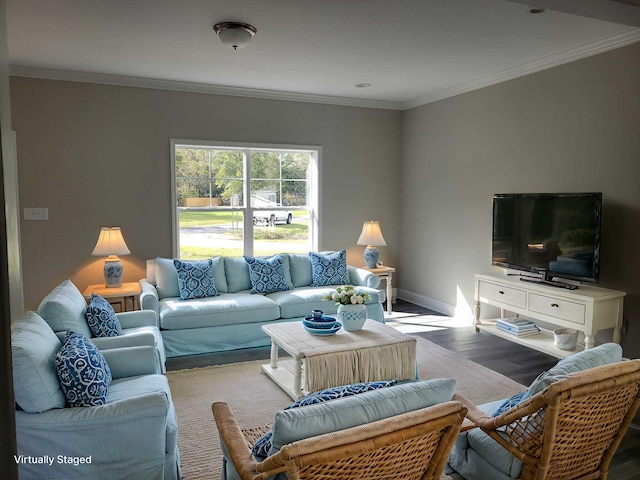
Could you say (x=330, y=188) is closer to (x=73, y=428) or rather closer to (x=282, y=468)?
(x=73, y=428)

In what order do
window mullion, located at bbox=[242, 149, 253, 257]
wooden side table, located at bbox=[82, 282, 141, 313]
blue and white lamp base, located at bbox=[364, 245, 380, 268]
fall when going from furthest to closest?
blue and white lamp base, located at bbox=[364, 245, 380, 268]
window mullion, located at bbox=[242, 149, 253, 257]
wooden side table, located at bbox=[82, 282, 141, 313]

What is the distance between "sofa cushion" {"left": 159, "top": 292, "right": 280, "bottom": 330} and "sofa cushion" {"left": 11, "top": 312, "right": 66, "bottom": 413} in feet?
6.70

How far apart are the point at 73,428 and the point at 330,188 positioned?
15.5ft

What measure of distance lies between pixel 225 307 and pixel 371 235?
2387 mm

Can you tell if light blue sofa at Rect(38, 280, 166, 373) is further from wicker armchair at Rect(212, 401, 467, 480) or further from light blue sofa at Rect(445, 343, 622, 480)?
light blue sofa at Rect(445, 343, 622, 480)

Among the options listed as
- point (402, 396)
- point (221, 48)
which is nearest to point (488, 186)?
point (221, 48)

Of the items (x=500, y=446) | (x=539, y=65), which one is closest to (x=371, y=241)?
(x=539, y=65)

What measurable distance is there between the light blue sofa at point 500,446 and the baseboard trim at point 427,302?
3.71 metres

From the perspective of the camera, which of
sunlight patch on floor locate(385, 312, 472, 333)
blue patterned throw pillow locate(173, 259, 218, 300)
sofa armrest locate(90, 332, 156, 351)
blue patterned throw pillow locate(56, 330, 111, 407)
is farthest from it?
sunlight patch on floor locate(385, 312, 472, 333)

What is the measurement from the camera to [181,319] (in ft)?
14.4

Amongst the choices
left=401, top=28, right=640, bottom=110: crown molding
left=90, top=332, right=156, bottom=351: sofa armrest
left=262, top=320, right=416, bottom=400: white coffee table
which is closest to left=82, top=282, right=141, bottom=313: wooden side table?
left=90, top=332, right=156, bottom=351: sofa armrest

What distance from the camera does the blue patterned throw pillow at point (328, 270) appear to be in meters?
5.45

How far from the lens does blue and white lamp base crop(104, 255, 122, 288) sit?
16.1 feet

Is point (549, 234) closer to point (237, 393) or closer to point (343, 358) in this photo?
point (343, 358)
